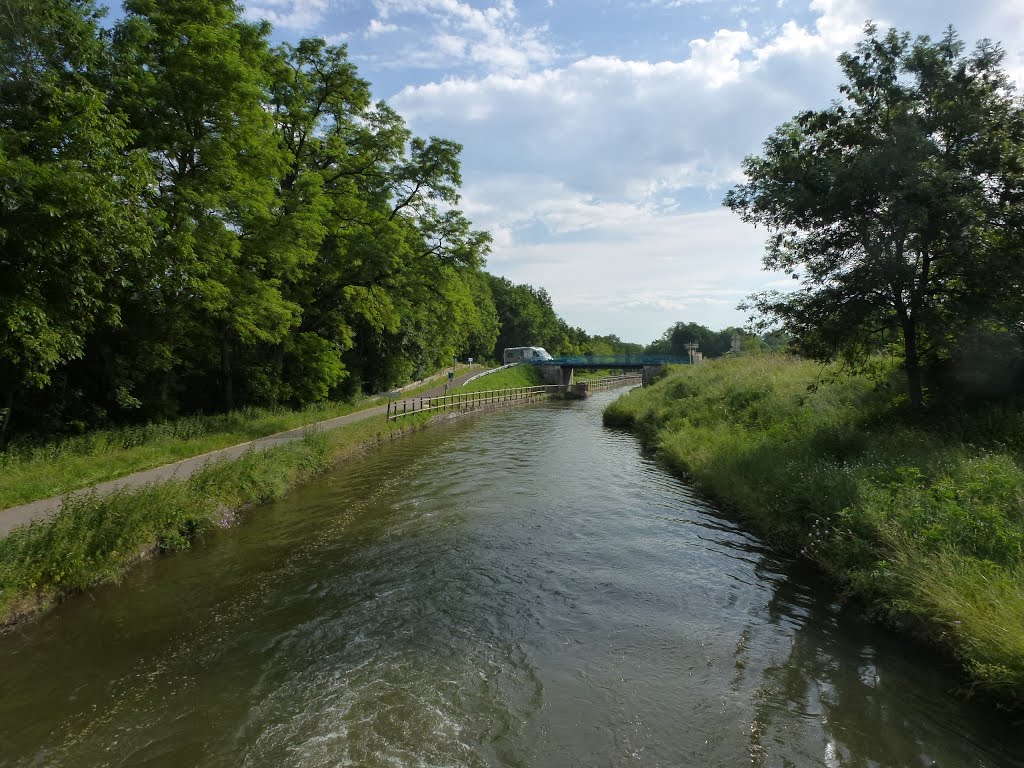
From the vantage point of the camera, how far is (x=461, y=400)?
38969 mm

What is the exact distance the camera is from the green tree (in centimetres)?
1041

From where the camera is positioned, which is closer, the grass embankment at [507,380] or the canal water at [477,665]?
the canal water at [477,665]

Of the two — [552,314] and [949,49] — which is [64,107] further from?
[552,314]

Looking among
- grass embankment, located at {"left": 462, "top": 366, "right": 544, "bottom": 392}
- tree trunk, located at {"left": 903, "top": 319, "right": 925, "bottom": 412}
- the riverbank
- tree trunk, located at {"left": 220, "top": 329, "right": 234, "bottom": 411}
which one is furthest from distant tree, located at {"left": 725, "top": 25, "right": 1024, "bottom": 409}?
grass embankment, located at {"left": 462, "top": 366, "right": 544, "bottom": 392}

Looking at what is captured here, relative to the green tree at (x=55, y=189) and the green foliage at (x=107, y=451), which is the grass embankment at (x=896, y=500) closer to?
the green foliage at (x=107, y=451)

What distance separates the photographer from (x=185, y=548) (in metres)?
9.97

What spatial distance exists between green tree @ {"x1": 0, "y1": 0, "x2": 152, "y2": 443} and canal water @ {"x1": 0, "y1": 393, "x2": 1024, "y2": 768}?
6001mm

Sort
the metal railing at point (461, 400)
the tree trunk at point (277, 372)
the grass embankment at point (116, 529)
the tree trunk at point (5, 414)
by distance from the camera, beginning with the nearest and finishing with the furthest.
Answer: the grass embankment at point (116, 529)
the tree trunk at point (5, 414)
the tree trunk at point (277, 372)
the metal railing at point (461, 400)

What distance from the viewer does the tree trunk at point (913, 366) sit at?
12948 mm

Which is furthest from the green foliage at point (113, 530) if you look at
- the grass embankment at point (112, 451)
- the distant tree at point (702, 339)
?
the distant tree at point (702, 339)

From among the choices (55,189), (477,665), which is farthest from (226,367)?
(477,665)

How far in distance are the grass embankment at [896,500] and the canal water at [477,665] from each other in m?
0.53

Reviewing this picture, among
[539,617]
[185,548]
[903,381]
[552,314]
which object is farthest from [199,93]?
[552,314]

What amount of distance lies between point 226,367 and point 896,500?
68.5ft
